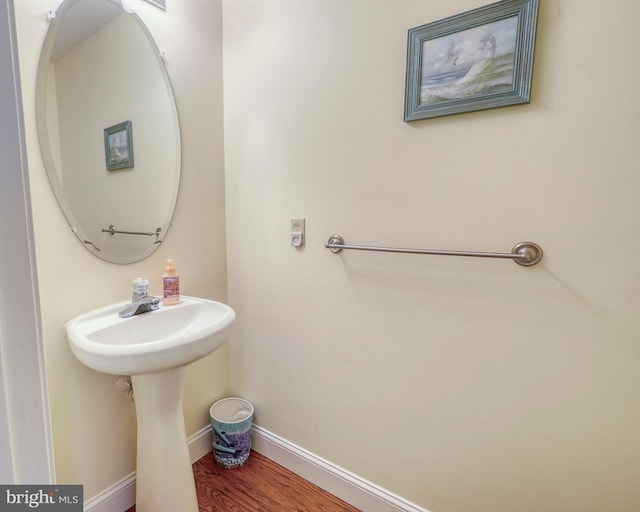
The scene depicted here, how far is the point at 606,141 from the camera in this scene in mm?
749

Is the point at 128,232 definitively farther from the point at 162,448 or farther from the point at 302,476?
the point at 302,476

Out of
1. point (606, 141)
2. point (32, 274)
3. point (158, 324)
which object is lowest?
point (158, 324)

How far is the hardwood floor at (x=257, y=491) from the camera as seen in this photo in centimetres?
122

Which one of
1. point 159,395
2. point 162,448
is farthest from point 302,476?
point 159,395

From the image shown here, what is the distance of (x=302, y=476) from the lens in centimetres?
137

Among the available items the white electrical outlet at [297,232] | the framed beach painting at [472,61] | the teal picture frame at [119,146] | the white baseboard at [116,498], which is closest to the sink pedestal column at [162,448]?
the white baseboard at [116,498]

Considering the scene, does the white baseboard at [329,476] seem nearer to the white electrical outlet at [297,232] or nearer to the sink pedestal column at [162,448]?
the sink pedestal column at [162,448]

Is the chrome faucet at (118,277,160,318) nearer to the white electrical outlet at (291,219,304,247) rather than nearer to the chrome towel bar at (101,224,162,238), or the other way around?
the chrome towel bar at (101,224,162,238)

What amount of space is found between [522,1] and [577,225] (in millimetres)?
604

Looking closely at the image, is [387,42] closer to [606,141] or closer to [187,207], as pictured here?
[606,141]

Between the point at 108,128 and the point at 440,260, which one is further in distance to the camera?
the point at 108,128

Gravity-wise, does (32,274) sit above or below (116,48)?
below

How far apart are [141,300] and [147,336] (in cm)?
14

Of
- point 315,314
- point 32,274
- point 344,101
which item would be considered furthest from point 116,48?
point 315,314
